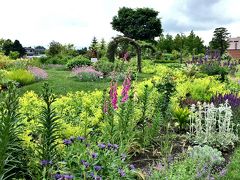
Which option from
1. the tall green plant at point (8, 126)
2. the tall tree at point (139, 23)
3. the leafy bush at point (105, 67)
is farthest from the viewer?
the tall tree at point (139, 23)

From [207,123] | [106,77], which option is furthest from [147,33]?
[207,123]

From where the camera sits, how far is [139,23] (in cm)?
6512

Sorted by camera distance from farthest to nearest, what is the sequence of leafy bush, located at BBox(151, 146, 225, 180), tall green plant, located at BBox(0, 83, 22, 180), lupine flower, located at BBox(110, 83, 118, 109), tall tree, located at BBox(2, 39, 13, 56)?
tall tree, located at BBox(2, 39, 13, 56), lupine flower, located at BBox(110, 83, 118, 109), leafy bush, located at BBox(151, 146, 225, 180), tall green plant, located at BBox(0, 83, 22, 180)

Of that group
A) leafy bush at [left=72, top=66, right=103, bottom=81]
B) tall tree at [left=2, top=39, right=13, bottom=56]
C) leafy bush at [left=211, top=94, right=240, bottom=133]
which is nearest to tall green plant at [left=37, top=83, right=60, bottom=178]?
leafy bush at [left=211, top=94, right=240, bottom=133]

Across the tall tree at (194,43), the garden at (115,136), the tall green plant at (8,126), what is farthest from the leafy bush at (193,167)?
the tall tree at (194,43)

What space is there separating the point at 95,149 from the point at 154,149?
2366mm

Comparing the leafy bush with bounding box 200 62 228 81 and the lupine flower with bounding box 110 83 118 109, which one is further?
the leafy bush with bounding box 200 62 228 81

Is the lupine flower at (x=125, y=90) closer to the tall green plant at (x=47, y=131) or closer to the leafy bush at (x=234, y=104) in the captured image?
the tall green plant at (x=47, y=131)

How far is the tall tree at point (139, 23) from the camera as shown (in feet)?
210

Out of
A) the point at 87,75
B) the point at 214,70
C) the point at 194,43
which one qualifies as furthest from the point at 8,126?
the point at 194,43

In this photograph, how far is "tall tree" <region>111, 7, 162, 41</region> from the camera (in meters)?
63.9

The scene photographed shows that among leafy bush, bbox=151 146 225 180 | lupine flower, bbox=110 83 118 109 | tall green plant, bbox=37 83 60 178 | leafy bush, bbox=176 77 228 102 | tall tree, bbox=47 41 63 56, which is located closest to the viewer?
tall green plant, bbox=37 83 60 178

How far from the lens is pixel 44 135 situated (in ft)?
13.1

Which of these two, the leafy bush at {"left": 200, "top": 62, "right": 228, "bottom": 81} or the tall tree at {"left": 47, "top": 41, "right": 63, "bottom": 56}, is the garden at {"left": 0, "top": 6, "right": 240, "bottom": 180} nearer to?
the leafy bush at {"left": 200, "top": 62, "right": 228, "bottom": 81}
